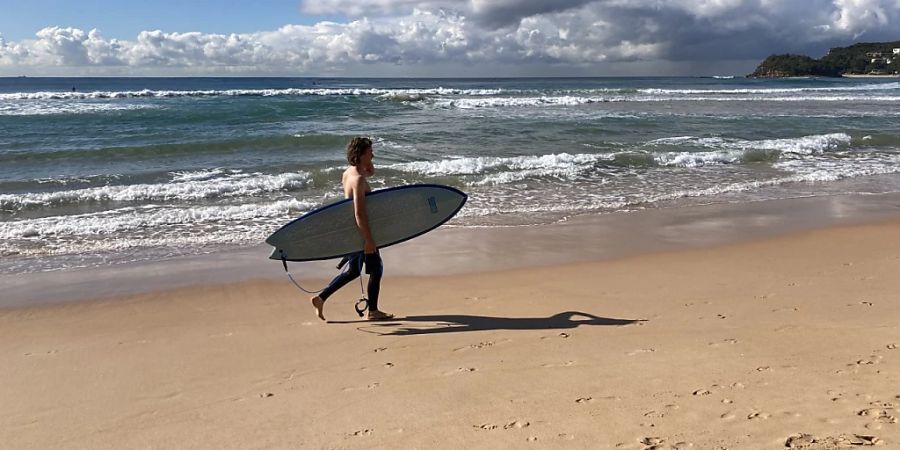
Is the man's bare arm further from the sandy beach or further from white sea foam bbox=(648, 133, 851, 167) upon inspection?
white sea foam bbox=(648, 133, 851, 167)

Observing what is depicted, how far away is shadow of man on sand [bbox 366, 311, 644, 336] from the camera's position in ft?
16.7

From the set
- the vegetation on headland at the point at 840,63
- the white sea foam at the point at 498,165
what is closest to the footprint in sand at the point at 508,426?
the white sea foam at the point at 498,165

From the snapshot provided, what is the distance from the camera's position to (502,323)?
5.26 meters

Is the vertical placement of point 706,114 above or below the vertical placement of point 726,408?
above

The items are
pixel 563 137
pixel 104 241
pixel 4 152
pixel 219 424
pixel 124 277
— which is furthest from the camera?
pixel 563 137

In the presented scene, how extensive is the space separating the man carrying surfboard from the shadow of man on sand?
35 centimetres

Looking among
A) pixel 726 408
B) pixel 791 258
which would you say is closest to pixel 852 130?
pixel 791 258

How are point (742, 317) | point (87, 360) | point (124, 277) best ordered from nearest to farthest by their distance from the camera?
point (87, 360) < point (742, 317) < point (124, 277)

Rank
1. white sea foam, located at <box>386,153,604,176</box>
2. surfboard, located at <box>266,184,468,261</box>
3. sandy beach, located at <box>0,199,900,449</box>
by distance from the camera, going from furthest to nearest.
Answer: white sea foam, located at <box>386,153,604,176</box> → surfboard, located at <box>266,184,468,261</box> → sandy beach, located at <box>0,199,900,449</box>

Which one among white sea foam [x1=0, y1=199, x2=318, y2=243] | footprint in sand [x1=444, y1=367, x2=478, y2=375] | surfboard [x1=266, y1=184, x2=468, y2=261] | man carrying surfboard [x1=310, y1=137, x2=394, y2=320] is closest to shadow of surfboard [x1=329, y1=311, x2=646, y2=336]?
man carrying surfboard [x1=310, y1=137, x2=394, y2=320]

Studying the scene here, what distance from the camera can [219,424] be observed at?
3500mm

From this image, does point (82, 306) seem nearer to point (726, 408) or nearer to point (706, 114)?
point (726, 408)

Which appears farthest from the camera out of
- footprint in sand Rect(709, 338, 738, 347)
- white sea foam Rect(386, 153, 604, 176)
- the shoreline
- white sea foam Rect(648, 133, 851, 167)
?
white sea foam Rect(648, 133, 851, 167)

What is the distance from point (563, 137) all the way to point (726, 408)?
1751 centimetres
